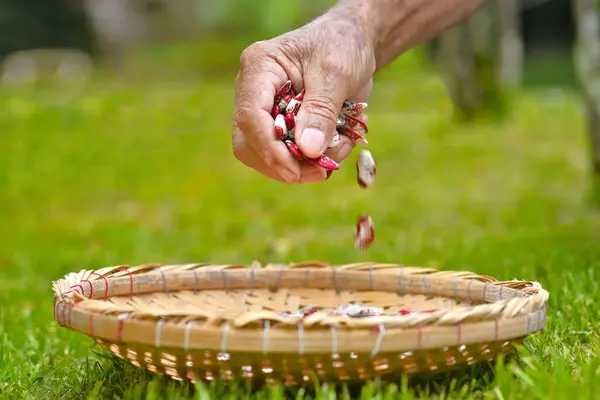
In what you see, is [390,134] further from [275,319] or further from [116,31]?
[116,31]

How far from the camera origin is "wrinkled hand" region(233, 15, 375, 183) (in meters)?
1.86

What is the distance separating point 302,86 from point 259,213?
130 inches

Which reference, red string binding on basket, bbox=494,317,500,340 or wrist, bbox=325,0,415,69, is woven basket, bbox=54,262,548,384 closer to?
red string binding on basket, bbox=494,317,500,340

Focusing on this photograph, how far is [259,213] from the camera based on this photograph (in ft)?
17.4

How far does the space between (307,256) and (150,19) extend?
13075 millimetres

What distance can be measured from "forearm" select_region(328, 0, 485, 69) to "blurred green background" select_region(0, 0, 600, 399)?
2.56 feet

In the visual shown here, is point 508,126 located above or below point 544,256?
above

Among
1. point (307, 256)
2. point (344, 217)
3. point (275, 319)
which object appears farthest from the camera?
point (344, 217)

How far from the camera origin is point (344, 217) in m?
Result: 4.97

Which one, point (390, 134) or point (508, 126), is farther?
point (508, 126)

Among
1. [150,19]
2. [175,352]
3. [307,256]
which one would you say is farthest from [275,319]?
[150,19]

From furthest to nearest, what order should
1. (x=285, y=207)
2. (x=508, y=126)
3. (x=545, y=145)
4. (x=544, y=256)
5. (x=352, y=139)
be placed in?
(x=508, y=126) → (x=545, y=145) → (x=285, y=207) → (x=544, y=256) → (x=352, y=139)

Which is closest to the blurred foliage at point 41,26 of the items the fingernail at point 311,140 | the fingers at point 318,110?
the fingers at point 318,110

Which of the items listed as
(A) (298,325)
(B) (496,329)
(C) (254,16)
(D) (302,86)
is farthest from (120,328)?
(C) (254,16)
